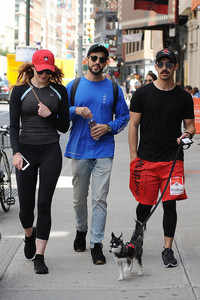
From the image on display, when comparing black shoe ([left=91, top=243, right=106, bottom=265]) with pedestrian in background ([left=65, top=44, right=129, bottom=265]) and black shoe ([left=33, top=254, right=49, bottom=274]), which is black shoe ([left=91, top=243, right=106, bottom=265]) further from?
black shoe ([left=33, top=254, right=49, bottom=274])

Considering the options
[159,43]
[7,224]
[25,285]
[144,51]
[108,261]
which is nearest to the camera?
[25,285]

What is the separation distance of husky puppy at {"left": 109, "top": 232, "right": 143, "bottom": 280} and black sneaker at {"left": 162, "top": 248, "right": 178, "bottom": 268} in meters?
0.38

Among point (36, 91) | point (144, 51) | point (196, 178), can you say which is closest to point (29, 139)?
point (36, 91)

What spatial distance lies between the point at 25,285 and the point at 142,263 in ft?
3.81

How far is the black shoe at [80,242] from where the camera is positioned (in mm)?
6812

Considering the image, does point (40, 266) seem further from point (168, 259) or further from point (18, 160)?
point (168, 259)

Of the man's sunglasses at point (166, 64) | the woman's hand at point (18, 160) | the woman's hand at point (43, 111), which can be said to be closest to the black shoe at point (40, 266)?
the woman's hand at point (18, 160)

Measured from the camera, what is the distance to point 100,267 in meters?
6.30

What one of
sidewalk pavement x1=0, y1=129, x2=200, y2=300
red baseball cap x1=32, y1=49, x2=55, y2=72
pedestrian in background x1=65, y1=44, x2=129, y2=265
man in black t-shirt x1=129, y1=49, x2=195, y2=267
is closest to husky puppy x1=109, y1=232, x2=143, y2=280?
sidewalk pavement x1=0, y1=129, x2=200, y2=300

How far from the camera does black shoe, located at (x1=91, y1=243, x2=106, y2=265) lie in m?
6.38

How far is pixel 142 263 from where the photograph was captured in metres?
6.41

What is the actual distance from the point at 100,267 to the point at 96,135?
1108 millimetres

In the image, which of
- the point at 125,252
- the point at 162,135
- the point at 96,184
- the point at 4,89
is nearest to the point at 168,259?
the point at 125,252

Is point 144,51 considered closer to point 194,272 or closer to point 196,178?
point 196,178
